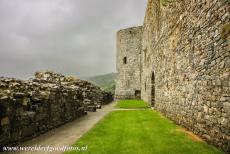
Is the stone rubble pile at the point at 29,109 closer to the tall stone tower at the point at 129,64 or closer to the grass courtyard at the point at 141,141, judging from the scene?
the grass courtyard at the point at 141,141

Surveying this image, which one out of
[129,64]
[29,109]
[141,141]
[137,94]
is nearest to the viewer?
[141,141]

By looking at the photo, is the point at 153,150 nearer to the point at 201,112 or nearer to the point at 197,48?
the point at 201,112

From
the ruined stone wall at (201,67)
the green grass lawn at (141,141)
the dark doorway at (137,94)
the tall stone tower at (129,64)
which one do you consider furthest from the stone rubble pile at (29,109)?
the tall stone tower at (129,64)

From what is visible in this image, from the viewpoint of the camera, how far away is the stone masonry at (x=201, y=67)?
21.7 feet

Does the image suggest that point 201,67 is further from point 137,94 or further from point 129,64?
point 129,64

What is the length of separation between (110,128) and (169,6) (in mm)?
6649

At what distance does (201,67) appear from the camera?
8336mm

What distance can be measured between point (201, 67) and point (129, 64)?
2699 cm

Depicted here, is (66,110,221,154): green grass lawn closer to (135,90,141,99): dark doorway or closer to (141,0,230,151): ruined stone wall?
(141,0,230,151): ruined stone wall

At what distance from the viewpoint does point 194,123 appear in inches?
356

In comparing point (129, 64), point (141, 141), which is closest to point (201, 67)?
point (141, 141)

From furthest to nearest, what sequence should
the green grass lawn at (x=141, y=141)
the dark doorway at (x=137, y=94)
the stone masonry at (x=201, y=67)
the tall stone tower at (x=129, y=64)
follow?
1. the tall stone tower at (x=129, y=64)
2. the dark doorway at (x=137, y=94)
3. the green grass lawn at (x=141, y=141)
4. the stone masonry at (x=201, y=67)

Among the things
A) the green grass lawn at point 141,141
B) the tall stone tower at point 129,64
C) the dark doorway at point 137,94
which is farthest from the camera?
the tall stone tower at point 129,64

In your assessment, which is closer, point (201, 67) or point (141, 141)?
point (141, 141)
